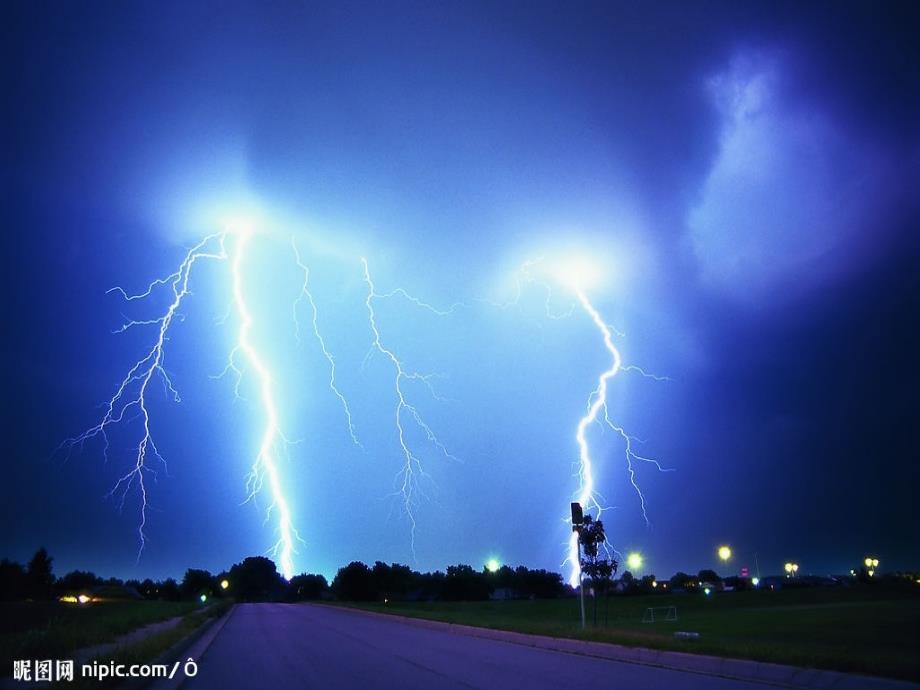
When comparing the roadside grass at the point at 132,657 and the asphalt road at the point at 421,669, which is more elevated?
the roadside grass at the point at 132,657

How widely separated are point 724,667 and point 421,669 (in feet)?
16.1

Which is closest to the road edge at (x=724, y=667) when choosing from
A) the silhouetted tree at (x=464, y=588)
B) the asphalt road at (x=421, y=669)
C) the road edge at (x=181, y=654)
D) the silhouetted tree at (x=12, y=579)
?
the asphalt road at (x=421, y=669)

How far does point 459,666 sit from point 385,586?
9421 centimetres

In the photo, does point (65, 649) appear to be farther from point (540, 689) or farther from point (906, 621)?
point (906, 621)

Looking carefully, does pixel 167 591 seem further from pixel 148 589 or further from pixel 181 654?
pixel 181 654

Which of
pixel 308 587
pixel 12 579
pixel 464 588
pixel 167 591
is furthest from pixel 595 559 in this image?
pixel 167 591

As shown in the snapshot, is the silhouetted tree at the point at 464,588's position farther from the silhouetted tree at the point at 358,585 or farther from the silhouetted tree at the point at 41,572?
the silhouetted tree at the point at 41,572

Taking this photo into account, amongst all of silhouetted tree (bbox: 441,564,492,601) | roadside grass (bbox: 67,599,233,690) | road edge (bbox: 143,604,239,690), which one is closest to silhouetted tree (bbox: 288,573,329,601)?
silhouetted tree (bbox: 441,564,492,601)

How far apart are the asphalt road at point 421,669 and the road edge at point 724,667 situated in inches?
17.6

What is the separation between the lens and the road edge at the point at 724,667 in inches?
324

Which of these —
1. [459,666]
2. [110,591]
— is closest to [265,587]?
[110,591]

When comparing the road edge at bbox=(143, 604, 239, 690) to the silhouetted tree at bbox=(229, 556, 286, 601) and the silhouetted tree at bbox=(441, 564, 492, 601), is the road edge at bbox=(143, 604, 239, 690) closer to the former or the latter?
the silhouetted tree at bbox=(441, 564, 492, 601)

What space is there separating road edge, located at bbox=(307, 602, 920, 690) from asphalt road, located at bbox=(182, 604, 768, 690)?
1.47 ft

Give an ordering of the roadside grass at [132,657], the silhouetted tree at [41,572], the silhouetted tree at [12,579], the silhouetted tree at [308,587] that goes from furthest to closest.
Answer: the silhouetted tree at [308,587]
the silhouetted tree at [41,572]
the silhouetted tree at [12,579]
the roadside grass at [132,657]
